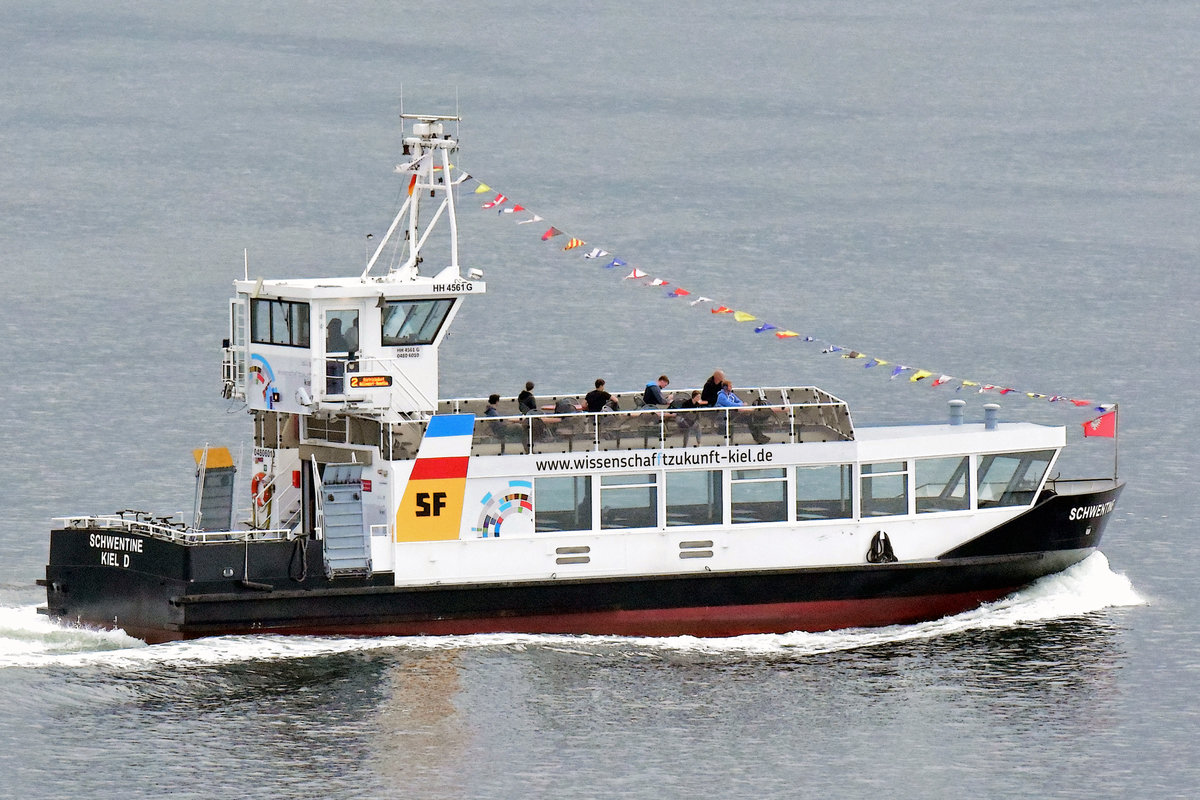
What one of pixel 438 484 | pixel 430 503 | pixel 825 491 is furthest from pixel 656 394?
pixel 430 503

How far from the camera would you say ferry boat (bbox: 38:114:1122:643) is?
3409cm

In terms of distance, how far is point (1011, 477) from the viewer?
37.0 metres

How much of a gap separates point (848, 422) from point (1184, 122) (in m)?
75.3

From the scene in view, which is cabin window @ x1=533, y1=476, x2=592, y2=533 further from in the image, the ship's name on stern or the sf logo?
the ship's name on stern

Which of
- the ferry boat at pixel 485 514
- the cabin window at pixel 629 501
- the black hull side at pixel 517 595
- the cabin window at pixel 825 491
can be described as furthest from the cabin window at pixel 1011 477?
the cabin window at pixel 629 501

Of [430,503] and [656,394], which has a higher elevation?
[656,394]

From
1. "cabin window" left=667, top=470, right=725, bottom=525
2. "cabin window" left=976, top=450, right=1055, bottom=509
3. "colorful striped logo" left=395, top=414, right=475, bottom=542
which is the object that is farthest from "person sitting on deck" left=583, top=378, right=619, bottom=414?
"cabin window" left=976, top=450, right=1055, bottom=509

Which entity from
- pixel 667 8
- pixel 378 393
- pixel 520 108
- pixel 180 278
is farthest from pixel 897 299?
pixel 667 8

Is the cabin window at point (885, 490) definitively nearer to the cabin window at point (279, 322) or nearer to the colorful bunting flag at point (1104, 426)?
the colorful bunting flag at point (1104, 426)

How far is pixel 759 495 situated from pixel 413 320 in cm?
633

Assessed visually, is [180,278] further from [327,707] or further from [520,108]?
[327,707]

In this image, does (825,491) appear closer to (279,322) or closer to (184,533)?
(279,322)

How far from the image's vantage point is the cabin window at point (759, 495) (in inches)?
1388

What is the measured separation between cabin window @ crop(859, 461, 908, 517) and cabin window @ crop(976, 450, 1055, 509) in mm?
1604
